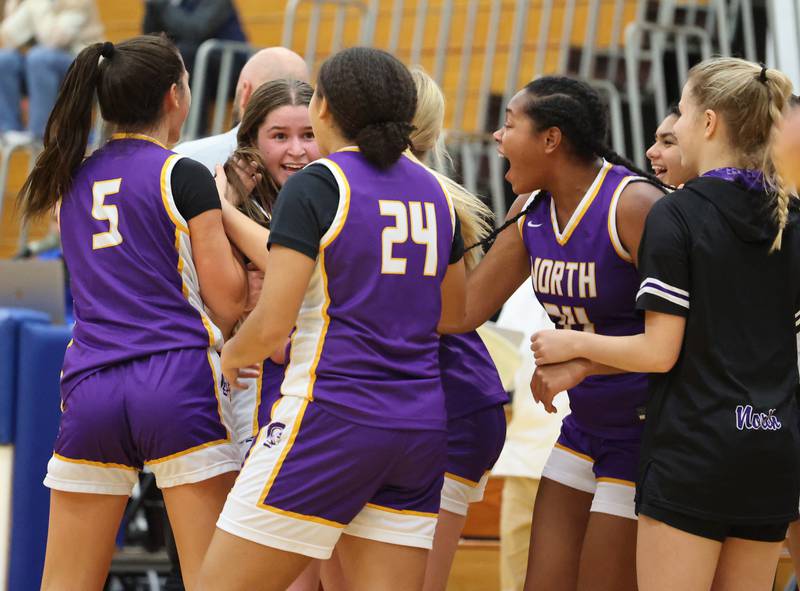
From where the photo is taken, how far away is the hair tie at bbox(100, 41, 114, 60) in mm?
2623

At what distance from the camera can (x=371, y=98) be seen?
2385mm

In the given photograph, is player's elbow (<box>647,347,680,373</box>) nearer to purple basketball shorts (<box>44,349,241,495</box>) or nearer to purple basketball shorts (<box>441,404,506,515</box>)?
purple basketball shorts (<box>441,404,506,515</box>)

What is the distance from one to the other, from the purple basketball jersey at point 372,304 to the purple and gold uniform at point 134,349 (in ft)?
0.99

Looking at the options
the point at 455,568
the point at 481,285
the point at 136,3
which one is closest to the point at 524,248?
the point at 481,285

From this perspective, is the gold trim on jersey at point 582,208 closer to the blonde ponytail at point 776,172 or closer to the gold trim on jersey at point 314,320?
the blonde ponytail at point 776,172

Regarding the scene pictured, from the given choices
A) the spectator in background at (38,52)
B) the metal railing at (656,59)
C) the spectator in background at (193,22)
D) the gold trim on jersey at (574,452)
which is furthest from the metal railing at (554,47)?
the gold trim on jersey at (574,452)

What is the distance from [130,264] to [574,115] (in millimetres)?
1112

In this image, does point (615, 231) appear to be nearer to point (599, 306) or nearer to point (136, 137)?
point (599, 306)

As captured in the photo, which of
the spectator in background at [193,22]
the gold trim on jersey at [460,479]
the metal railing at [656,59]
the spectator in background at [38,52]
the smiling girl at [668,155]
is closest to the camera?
the gold trim on jersey at [460,479]

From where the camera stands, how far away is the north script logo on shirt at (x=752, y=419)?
7.75ft

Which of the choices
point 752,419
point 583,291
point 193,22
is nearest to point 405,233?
point 583,291

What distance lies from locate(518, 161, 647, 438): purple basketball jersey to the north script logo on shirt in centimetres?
42

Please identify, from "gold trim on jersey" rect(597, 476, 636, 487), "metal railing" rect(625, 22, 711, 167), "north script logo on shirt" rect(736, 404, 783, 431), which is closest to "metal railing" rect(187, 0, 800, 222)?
"metal railing" rect(625, 22, 711, 167)

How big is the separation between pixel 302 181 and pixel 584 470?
111cm
